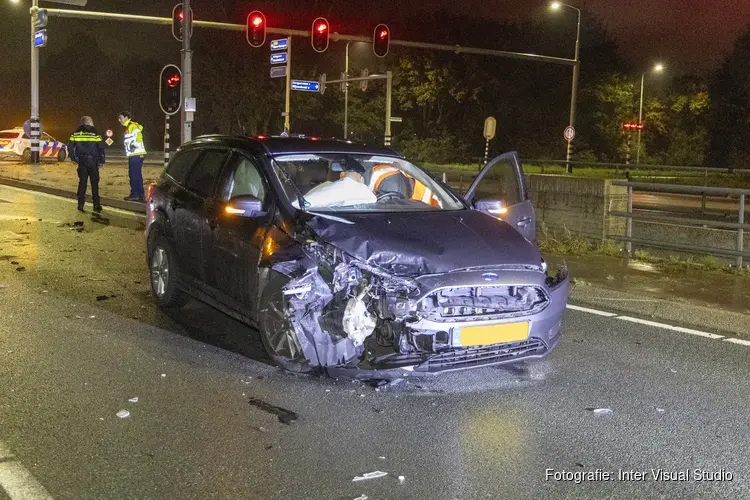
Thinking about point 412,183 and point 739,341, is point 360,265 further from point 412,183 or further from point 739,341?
point 739,341

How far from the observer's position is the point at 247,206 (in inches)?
255

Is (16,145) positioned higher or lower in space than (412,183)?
higher

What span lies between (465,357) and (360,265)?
3.06ft

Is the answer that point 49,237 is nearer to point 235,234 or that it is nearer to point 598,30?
point 235,234

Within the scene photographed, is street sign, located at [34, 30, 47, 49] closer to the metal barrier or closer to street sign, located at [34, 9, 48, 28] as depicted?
street sign, located at [34, 9, 48, 28]

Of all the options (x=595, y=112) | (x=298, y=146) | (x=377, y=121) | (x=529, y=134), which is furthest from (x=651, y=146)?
(x=298, y=146)

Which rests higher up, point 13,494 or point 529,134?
point 529,134

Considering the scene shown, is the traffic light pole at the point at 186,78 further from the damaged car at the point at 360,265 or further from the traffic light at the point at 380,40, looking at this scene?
the damaged car at the point at 360,265

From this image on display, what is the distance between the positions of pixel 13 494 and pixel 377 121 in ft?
200

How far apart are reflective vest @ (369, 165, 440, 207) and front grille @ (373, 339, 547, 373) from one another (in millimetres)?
1722

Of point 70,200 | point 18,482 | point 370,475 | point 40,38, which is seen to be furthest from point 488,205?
point 40,38

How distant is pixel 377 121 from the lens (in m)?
64.2

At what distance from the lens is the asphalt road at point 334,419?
4383mm

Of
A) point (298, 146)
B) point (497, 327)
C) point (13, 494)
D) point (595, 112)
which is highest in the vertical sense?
point (595, 112)
